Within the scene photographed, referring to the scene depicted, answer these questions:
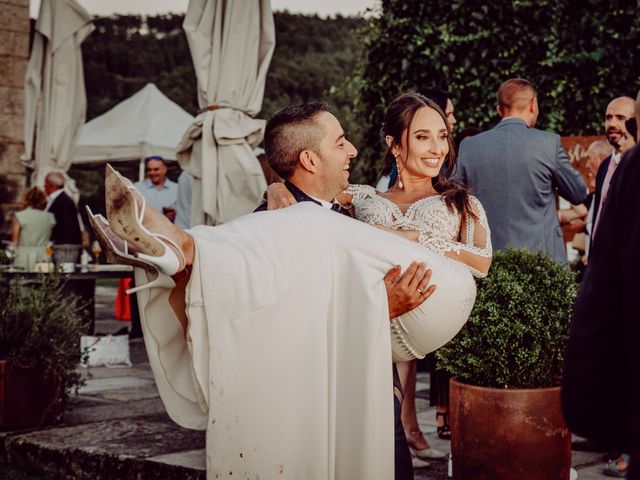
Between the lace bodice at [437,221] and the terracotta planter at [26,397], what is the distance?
2.64 metres

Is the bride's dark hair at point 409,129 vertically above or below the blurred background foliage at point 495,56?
below

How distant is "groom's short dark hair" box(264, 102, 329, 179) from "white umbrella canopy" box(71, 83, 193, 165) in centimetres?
1389

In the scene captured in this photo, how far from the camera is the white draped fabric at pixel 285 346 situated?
293 cm

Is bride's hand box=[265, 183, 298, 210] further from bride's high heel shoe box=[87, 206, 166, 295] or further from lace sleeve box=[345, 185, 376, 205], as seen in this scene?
bride's high heel shoe box=[87, 206, 166, 295]

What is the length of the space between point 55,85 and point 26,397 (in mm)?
5893

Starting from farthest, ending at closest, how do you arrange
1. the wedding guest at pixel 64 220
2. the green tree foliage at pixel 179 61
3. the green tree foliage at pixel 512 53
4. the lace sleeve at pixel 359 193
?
the green tree foliage at pixel 179 61 → the wedding guest at pixel 64 220 → the green tree foliage at pixel 512 53 → the lace sleeve at pixel 359 193

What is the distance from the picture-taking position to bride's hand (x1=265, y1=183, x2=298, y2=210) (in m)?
3.45

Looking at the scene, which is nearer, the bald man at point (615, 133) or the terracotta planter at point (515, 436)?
the terracotta planter at point (515, 436)


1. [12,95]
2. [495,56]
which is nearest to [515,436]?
[495,56]

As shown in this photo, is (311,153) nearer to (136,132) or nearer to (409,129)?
(409,129)

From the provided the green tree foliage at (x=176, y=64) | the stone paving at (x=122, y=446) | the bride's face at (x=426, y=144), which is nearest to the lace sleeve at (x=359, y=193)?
the bride's face at (x=426, y=144)

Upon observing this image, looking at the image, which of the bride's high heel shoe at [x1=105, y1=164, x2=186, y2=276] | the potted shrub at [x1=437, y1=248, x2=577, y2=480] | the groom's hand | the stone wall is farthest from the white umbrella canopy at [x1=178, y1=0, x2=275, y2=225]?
the stone wall

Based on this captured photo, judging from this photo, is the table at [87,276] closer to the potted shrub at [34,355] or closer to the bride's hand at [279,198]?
the potted shrub at [34,355]

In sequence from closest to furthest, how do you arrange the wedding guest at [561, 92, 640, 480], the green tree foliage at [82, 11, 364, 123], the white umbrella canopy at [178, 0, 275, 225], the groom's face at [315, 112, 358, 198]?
the wedding guest at [561, 92, 640, 480] → the groom's face at [315, 112, 358, 198] → the white umbrella canopy at [178, 0, 275, 225] → the green tree foliage at [82, 11, 364, 123]
